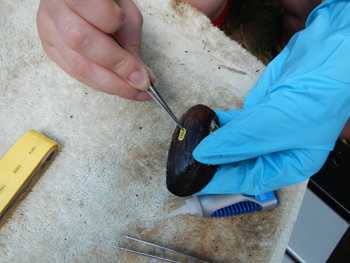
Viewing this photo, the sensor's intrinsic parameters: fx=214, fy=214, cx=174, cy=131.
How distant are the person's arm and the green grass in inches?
65.6

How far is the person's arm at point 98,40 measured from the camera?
679 millimetres

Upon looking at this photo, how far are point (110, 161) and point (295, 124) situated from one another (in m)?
0.88

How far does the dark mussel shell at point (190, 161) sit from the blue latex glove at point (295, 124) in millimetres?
48

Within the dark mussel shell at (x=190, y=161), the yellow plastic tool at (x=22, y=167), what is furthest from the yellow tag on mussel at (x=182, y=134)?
the yellow plastic tool at (x=22, y=167)

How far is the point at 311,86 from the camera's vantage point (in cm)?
89

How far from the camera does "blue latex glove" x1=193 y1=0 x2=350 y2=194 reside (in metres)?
0.88

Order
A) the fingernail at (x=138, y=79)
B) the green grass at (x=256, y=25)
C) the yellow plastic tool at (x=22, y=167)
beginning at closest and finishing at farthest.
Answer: the fingernail at (x=138, y=79) < the yellow plastic tool at (x=22, y=167) < the green grass at (x=256, y=25)

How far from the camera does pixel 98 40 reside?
27.8 inches

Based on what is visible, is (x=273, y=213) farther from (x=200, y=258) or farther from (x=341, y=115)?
(x=341, y=115)

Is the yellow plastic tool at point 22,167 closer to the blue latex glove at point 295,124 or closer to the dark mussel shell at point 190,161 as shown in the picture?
the dark mussel shell at point 190,161

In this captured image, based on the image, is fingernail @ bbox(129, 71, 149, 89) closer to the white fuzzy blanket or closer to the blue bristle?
the white fuzzy blanket

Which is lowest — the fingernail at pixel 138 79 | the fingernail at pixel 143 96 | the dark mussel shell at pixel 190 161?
the dark mussel shell at pixel 190 161

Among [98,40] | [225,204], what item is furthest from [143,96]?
[225,204]

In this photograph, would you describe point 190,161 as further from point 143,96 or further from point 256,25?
point 256,25
